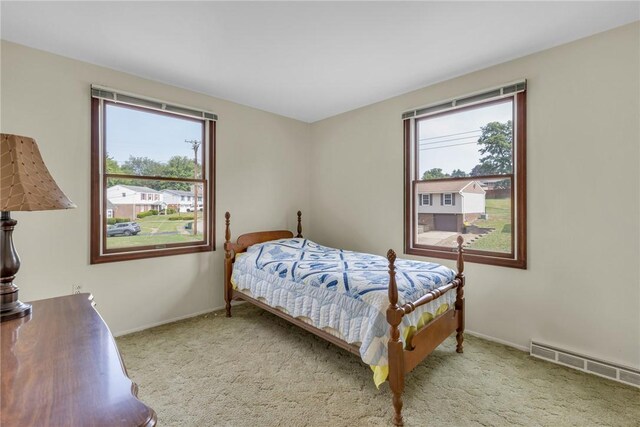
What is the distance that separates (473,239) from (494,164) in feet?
2.45

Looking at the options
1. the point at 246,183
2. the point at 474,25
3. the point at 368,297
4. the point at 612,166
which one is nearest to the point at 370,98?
the point at 474,25

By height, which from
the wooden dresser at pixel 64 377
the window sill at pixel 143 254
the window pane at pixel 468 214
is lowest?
the wooden dresser at pixel 64 377

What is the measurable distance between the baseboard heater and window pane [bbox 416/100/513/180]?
5.04ft

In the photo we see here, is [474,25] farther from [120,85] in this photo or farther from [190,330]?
[190,330]

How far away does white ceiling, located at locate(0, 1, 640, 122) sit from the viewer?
76.4 inches

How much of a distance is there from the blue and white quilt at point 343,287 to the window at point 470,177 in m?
0.65

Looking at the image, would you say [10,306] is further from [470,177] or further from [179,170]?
[470,177]

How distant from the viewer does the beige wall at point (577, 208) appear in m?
2.10

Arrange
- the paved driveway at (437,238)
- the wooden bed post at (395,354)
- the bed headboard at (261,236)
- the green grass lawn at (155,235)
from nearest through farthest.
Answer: the wooden bed post at (395,354) < the green grass lawn at (155,235) < the paved driveway at (437,238) < the bed headboard at (261,236)

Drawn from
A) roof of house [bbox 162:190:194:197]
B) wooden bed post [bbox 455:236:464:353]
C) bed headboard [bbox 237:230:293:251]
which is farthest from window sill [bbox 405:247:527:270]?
roof of house [bbox 162:190:194:197]

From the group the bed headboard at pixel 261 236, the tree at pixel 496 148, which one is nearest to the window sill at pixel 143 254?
the bed headboard at pixel 261 236

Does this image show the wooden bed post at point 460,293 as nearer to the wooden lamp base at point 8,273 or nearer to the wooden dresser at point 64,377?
the wooden dresser at point 64,377

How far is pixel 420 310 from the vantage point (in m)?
2.02

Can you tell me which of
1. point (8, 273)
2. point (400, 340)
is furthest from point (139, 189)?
point (400, 340)
